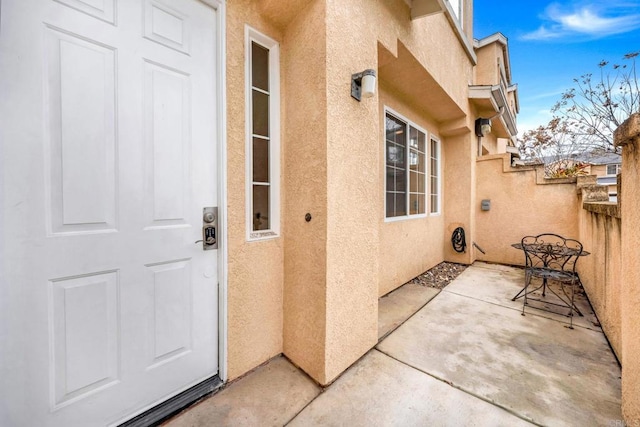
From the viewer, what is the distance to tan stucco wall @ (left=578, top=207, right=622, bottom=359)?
7.70 feet

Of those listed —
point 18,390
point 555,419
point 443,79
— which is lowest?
point 555,419

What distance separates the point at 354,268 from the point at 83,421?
6.87 feet

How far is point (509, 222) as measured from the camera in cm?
552

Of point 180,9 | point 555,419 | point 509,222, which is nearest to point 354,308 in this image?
point 555,419

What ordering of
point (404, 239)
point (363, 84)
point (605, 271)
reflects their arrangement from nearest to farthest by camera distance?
point (363, 84)
point (605, 271)
point (404, 239)

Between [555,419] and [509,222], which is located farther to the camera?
[509,222]

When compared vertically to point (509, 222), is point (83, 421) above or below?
below

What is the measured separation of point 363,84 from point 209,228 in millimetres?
1867

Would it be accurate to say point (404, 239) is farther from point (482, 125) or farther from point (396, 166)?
point (482, 125)

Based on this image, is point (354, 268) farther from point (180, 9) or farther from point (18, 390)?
point (180, 9)

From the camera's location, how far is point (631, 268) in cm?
154

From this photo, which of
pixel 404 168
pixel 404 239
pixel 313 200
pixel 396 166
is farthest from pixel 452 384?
pixel 404 168

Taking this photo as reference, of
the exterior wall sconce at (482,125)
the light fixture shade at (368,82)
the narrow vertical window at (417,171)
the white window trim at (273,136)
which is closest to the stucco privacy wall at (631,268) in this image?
the light fixture shade at (368,82)

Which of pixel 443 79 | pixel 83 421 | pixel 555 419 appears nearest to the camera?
pixel 83 421
